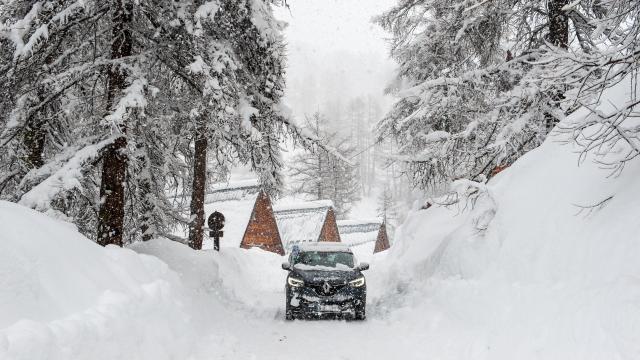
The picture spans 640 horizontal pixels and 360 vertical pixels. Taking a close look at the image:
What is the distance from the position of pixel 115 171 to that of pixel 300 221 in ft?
77.3

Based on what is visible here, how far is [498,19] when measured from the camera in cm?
1277

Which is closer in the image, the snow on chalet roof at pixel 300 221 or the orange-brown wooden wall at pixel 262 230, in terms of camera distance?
the orange-brown wooden wall at pixel 262 230

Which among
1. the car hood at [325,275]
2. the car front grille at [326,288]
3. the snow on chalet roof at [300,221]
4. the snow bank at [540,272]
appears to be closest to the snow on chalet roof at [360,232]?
the snow on chalet roof at [300,221]

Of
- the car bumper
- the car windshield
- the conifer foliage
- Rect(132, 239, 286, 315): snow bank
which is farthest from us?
the car windshield

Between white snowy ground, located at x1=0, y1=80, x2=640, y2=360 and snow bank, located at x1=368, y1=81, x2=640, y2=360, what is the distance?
0.07ft

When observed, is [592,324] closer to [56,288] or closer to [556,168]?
[556,168]

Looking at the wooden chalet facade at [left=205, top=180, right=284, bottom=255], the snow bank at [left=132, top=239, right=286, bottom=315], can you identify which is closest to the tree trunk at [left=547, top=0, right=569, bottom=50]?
the snow bank at [left=132, top=239, right=286, bottom=315]

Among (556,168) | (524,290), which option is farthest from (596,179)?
(524,290)

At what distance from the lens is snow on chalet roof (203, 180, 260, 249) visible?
27203 millimetres

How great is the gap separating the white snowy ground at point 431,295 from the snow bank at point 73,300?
0.02m

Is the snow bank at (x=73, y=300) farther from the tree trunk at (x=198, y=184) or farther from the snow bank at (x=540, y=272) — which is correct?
the tree trunk at (x=198, y=184)

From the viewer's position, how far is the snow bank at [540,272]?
609 cm

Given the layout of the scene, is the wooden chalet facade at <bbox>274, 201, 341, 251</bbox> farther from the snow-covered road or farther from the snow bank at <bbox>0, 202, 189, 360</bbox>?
the snow bank at <bbox>0, 202, 189, 360</bbox>

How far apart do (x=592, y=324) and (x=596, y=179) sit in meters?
3.02
